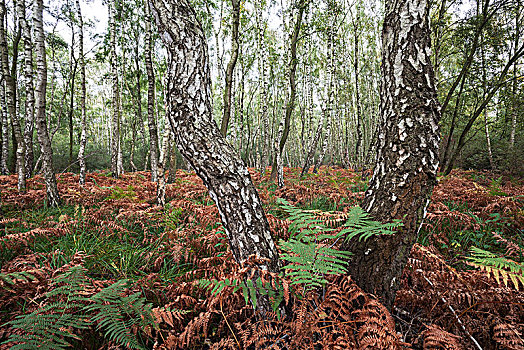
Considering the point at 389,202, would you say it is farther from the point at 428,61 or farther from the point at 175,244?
the point at 175,244

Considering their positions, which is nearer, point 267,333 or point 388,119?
point 267,333

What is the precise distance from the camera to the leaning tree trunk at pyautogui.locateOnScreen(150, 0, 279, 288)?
1753 millimetres

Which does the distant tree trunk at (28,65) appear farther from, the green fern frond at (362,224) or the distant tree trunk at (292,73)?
the green fern frond at (362,224)

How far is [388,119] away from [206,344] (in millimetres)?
2322

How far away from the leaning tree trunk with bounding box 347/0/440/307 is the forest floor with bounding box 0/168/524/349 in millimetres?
249

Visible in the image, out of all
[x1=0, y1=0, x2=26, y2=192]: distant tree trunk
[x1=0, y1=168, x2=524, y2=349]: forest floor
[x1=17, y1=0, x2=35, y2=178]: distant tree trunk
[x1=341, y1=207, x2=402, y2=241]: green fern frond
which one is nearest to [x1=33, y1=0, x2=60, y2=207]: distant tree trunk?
[x1=17, y1=0, x2=35, y2=178]: distant tree trunk

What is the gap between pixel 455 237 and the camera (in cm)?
350

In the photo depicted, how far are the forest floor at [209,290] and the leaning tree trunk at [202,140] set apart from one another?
1.12ft

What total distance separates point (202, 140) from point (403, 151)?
1490mm

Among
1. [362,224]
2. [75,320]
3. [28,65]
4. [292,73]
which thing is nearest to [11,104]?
[28,65]

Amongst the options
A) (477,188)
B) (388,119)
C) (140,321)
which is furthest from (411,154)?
(477,188)

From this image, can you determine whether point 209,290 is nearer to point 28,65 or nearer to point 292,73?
point 292,73

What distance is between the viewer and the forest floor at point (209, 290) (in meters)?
1.50

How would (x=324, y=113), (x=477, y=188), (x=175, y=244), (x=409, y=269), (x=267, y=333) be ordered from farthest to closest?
(x=324, y=113)
(x=477, y=188)
(x=175, y=244)
(x=409, y=269)
(x=267, y=333)
